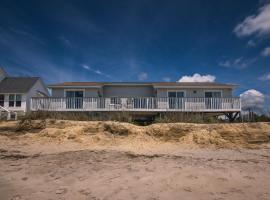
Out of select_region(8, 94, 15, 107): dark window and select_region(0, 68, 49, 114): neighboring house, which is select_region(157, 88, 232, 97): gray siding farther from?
select_region(8, 94, 15, 107): dark window

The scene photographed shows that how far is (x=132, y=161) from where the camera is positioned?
6.66m

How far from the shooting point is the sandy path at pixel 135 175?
4598 mm

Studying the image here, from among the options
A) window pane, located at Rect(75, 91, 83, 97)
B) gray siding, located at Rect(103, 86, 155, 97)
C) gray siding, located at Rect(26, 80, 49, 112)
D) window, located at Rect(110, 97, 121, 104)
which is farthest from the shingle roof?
window, located at Rect(110, 97, 121, 104)

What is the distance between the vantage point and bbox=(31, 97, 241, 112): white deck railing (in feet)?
54.2

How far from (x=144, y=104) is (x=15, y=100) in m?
15.0

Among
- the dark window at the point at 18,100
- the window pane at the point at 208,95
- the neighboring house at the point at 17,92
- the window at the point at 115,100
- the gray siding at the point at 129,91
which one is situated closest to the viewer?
the window at the point at 115,100

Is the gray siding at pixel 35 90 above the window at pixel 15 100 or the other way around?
above

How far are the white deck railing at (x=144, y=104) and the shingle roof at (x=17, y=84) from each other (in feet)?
24.8

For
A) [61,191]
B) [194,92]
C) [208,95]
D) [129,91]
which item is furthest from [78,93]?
[61,191]

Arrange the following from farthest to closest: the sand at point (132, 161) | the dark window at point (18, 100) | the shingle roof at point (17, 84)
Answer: the shingle roof at point (17, 84) < the dark window at point (18, 100) < the sand at point (132, 161)

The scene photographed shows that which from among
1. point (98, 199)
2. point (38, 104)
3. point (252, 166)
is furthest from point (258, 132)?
point (38, 104)

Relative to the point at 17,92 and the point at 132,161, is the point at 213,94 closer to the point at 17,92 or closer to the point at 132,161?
the point at 132,161

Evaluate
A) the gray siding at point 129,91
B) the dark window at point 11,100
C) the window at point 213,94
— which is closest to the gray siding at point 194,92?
the window at point 213,94

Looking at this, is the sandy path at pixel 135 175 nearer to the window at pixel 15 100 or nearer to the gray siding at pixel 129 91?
the gray siding at pixel 129 91
